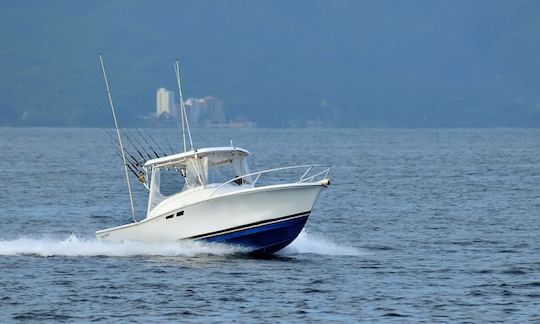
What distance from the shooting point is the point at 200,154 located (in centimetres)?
4425

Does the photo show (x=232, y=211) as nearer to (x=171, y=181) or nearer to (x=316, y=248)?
(x=171, y=181)

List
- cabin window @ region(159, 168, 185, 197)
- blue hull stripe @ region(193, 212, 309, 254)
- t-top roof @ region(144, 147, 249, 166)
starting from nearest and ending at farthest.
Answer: blue hull stripe @ region(193, 212, 309, 254) → t-top roof @ region(144, 147, 249, 166) → cabin window @ region(159, 168, 185, 197)

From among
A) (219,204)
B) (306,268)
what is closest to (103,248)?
(219,204)

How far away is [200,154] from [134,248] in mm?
3475

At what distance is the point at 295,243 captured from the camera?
1841 inches

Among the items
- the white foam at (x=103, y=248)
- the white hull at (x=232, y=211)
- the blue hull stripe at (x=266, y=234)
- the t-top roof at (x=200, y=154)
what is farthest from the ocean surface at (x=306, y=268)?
the t-top roof at (x=200, y=154)

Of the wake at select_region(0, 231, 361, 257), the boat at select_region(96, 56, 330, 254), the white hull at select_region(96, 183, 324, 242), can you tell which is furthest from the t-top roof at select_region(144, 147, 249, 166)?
the wake at select_region(0, 231, 361, 257)

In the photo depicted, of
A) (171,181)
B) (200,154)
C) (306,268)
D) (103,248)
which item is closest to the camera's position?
(306,268)

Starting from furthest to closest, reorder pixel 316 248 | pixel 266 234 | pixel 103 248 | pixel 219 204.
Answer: pixel 316 248 → pixel 103 248 → pixel 266 234 → pixel 219 204

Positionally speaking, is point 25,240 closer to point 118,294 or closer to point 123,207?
point 118,294

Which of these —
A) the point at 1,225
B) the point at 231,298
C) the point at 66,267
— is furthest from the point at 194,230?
the point at 1,225

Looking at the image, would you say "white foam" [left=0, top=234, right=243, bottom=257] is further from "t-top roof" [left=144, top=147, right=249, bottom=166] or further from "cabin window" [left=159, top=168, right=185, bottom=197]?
"t-top roof" [left=144, top=147, right=249, bottom=166]

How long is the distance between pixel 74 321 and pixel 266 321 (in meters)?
4.43

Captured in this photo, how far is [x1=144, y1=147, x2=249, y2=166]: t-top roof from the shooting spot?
4416cm
